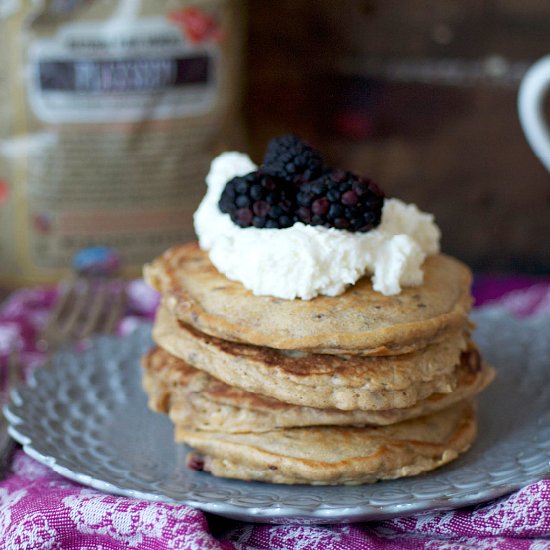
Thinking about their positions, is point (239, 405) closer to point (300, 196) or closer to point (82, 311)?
point (300, 196)

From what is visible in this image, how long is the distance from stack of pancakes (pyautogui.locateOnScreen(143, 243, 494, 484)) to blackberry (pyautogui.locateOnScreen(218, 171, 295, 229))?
0.14m

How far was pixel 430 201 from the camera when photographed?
12.5ft

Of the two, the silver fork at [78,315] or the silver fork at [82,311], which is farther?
the silver fork at [82,311]

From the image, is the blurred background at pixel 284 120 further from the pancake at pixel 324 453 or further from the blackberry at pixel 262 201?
the pancake at pixel 324 453

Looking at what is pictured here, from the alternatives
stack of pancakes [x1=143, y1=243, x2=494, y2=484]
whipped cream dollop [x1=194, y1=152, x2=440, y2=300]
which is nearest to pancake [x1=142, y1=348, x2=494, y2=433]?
stack of pancakes [x1=143, y1=243, x2=494, y2=484]

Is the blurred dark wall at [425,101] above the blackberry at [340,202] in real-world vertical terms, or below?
below

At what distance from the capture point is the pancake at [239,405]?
1.80m

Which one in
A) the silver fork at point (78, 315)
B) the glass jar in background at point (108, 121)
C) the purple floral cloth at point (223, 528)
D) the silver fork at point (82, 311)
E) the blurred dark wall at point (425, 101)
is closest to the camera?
the purple floral cloth at point (223, 528)

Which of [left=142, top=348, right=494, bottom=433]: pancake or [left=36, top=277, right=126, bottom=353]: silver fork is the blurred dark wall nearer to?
[left=36, top=277, right=126, bottom=353]: silver fork

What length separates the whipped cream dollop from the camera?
1814mm

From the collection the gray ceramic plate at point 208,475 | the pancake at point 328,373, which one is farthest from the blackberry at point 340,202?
the gray ceramic plate at point 208,475

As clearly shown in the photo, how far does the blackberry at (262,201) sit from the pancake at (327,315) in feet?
0.47

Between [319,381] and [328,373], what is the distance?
24 mm

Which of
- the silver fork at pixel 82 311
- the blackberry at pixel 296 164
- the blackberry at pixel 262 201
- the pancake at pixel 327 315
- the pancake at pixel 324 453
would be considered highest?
the blackberry at pixel 296 164
